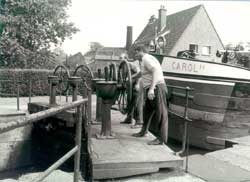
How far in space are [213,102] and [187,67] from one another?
1433mm

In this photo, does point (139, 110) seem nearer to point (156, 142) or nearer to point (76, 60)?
point (156, 142)

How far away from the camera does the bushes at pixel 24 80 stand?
15.7m

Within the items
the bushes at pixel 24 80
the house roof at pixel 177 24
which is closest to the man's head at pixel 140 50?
the bushes at pixel 24 80

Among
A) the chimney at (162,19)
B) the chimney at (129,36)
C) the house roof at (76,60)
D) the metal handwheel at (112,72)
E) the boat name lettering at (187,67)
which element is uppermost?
the chimney at (162,19)

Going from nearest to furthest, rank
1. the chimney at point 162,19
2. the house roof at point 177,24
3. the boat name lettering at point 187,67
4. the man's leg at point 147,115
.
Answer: the man's leg at point 147,115 < the boat name lettering at point 187,67 < the house roof at point 177,24 < the chimney at point 162,19

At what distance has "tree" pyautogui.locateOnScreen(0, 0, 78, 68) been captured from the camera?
19256 mm

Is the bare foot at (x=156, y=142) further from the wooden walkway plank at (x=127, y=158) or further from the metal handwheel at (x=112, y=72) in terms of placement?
the metal handwheel at (x=112, y=72)

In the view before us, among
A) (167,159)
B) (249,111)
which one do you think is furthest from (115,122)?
(249,111)

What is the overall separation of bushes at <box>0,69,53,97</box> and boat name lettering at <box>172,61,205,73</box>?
925cm

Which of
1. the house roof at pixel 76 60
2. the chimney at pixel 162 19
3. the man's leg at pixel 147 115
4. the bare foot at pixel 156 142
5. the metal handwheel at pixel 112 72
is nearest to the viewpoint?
the bare foot at pixel 156 142

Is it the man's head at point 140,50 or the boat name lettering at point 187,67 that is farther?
the boat name lettering at point 187,67

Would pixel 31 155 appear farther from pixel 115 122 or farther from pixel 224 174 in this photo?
pixel 224 174

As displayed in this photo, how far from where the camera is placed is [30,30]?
2008 centimetres

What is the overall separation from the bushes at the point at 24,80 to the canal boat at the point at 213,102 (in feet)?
31.7
